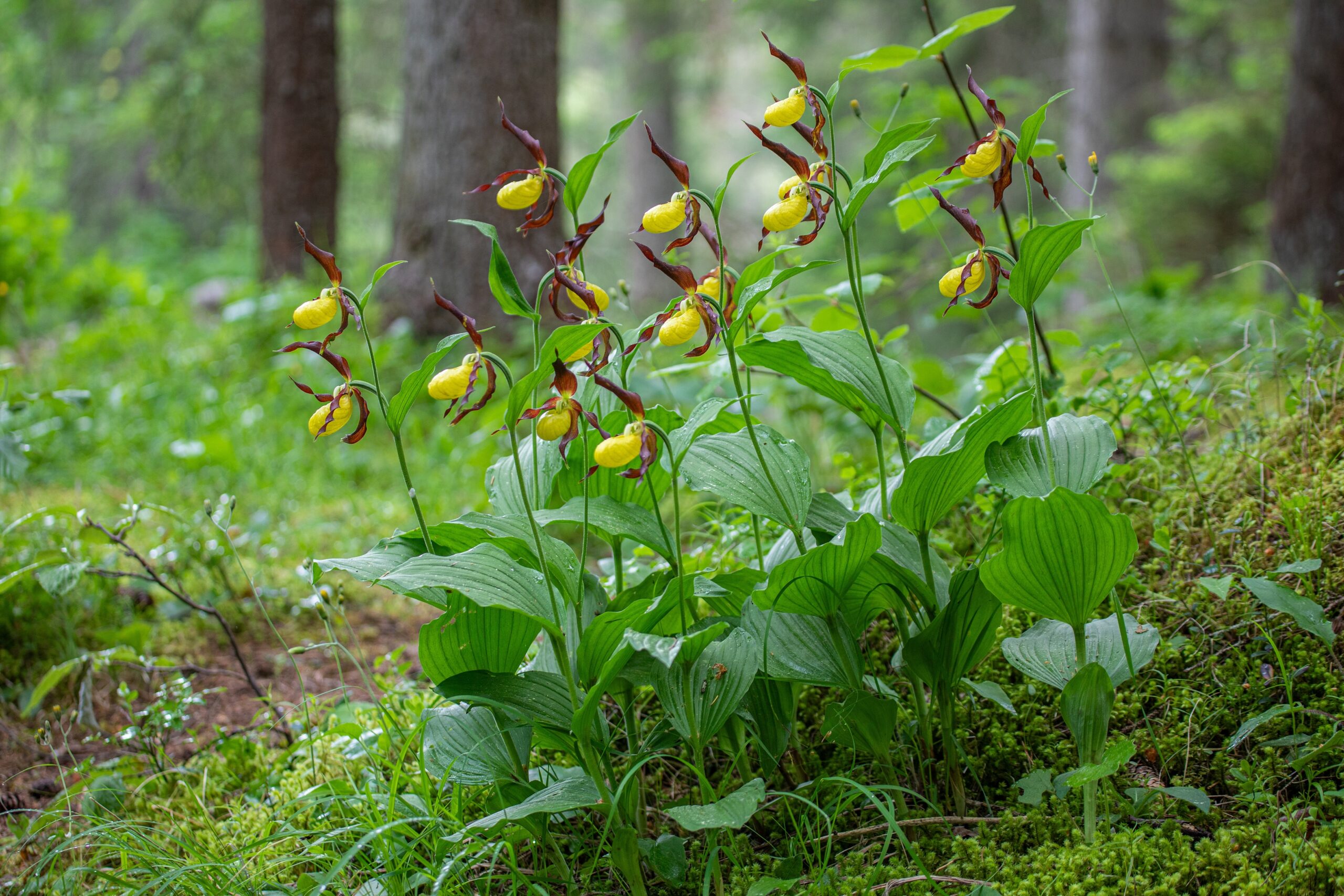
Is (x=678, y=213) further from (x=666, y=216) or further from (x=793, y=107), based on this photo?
(x=793, y=107)

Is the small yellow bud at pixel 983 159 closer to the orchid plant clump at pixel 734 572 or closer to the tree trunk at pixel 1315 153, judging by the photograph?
the orchid plant clump at pixel 734 572

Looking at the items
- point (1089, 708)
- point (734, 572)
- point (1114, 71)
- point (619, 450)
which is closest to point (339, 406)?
point (619, 450)

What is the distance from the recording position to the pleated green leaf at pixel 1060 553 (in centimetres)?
122

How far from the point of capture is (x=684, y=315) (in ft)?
3.95

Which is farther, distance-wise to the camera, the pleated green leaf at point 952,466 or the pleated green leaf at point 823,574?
the pleated green leaf at point 952,466

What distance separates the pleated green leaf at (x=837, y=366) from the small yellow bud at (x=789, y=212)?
0.17 metres

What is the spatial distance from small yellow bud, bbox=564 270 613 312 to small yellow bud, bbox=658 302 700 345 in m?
0.12

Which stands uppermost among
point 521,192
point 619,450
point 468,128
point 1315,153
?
point 468,128

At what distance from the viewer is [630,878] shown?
4.34 feet

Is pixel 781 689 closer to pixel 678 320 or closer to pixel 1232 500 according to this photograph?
pixel 678 320

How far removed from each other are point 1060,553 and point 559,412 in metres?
0.76

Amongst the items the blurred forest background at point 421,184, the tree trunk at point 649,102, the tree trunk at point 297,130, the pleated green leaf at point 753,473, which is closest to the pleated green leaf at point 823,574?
the pleated green leaf at point 753,473

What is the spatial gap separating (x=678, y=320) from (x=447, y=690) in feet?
2.14

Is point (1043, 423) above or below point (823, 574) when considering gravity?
above
